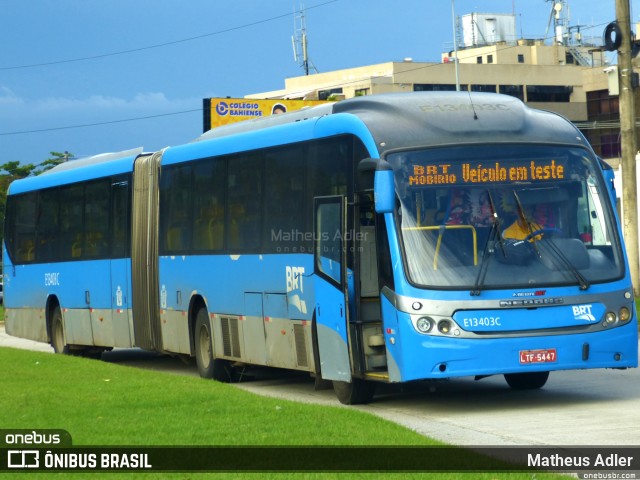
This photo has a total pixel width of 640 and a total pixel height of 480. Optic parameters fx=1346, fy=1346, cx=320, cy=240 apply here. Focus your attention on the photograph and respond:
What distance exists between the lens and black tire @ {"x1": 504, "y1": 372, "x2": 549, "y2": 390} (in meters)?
15.9

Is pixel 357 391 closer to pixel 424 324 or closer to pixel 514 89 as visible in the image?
pixel 424 324

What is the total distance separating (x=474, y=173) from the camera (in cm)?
1397

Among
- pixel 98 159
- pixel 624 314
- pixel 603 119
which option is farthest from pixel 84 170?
pixel 603 119

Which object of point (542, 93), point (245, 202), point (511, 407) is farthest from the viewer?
point (542, 93)

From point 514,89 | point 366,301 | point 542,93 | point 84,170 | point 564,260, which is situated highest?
point 514,89

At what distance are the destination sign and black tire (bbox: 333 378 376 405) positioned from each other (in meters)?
2.43

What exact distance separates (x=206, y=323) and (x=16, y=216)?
9.41m

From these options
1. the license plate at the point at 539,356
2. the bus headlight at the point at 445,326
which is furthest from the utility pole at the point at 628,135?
the bus headlight at the point at 445,326

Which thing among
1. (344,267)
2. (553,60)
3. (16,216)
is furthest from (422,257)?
(553,60)

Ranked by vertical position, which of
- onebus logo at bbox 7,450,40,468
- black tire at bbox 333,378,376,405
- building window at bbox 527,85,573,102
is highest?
building window at bbox 527,85,573,102

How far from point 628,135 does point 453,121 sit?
15.0m

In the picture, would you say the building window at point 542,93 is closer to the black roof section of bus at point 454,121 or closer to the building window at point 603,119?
the building window at point 603,119

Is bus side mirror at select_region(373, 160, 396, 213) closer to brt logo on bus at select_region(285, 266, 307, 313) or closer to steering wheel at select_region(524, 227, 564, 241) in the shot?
steering wheel at select_region(524, 227, 564, 241)

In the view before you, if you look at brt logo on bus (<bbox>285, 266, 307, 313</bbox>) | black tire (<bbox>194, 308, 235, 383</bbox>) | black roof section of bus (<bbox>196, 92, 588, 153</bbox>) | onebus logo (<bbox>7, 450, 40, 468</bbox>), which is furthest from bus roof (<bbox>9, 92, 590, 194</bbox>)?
onebus logo (<bbox>7, 450, 40, 468</bbox>)
